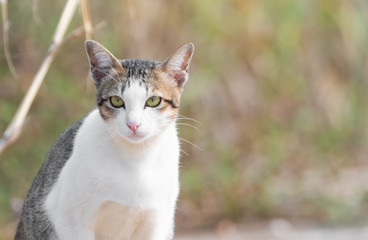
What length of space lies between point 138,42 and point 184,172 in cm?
111

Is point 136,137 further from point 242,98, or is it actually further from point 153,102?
point 242,98

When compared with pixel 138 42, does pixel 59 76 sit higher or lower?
lower

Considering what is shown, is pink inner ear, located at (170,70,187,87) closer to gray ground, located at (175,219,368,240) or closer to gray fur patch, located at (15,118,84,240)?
gray fur patch, located at (15,118,84,240)

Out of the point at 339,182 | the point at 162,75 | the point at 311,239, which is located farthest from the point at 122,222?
the point at 339,182

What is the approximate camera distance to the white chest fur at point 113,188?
262cm

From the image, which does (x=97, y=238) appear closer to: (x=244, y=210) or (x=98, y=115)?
(x=98, y=115)

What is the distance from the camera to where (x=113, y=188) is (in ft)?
8.57

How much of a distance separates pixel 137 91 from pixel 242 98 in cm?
364

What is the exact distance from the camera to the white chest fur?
262 centimetres

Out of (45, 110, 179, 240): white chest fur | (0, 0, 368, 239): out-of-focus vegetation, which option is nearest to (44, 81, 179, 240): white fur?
(45, 110, 179, 240): white chest fur

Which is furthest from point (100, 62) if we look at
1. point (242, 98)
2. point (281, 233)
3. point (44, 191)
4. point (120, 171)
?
point (242, 98)

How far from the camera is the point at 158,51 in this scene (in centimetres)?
583

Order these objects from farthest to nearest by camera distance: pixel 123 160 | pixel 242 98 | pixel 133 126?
pixel 242 98 < pixel 123 160 < pixel 133 126

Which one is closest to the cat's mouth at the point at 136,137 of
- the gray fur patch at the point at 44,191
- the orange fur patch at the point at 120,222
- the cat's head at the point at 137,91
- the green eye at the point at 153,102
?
the cat's head at the point at 137,91
